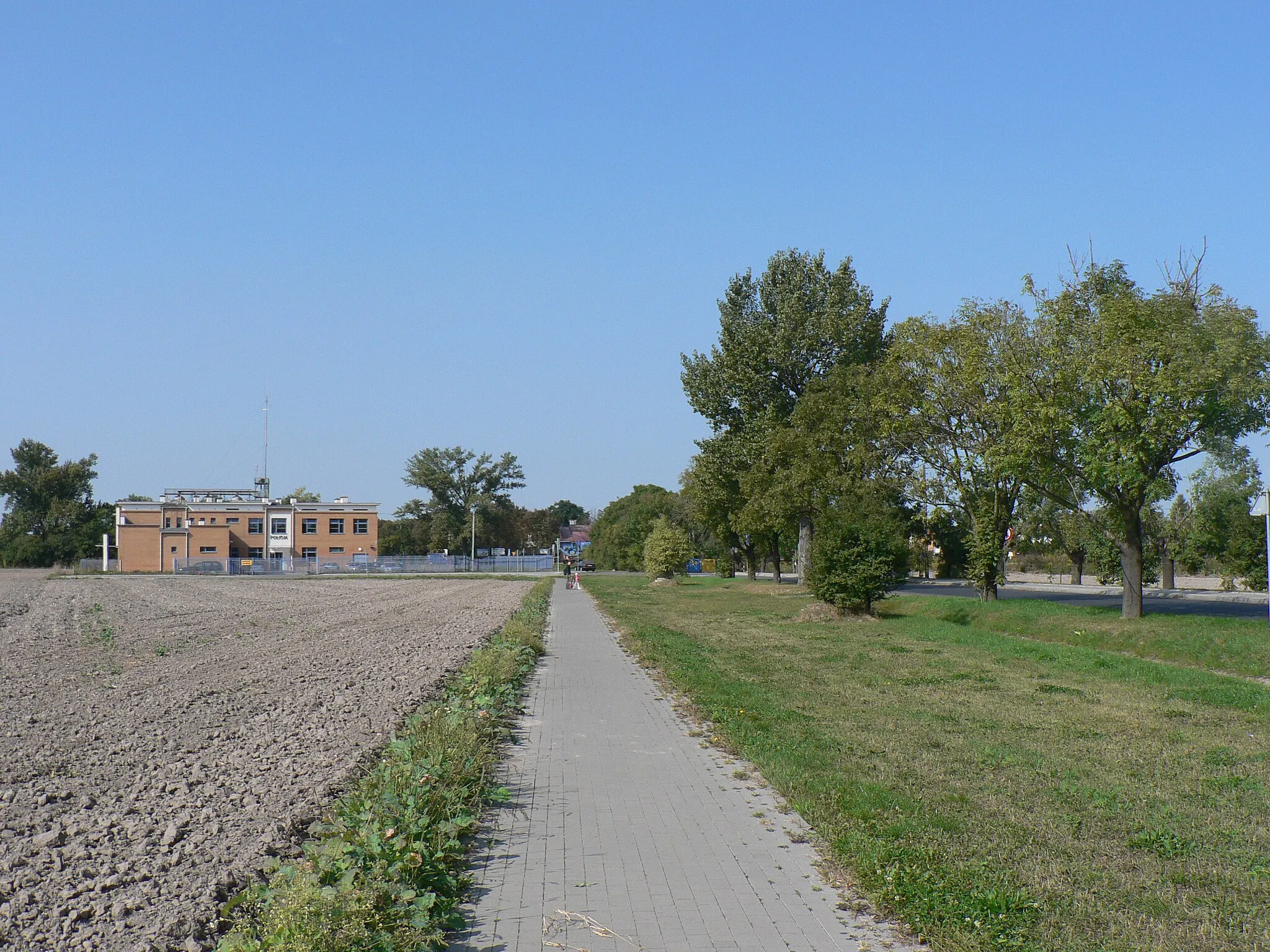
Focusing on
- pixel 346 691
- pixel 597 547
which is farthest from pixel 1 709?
pixel 597 547

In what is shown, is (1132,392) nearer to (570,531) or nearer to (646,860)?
(646,860)

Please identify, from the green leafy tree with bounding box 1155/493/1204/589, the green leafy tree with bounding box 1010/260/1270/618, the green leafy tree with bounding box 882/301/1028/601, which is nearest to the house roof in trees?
the green leafy tree with bounding box 1155/493/1204/589

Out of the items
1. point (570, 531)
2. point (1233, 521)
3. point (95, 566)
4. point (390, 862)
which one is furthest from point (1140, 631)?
point (570, 531)

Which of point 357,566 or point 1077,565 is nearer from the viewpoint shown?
point 1077,565

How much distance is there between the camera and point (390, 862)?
5.68m

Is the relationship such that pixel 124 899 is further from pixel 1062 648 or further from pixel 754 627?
pixel 754 627

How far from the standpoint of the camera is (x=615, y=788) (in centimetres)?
836

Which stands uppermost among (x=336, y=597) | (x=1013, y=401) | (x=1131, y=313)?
(x=1131, y=313)

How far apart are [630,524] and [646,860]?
10130 cm

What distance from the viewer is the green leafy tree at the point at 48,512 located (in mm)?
111938

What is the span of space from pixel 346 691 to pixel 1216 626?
55.8 ft

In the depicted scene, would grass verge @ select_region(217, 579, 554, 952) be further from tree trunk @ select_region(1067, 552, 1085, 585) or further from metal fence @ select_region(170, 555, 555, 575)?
metal fence @ select_region(170, 555, 555, 575)

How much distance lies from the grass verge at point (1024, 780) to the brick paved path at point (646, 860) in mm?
372

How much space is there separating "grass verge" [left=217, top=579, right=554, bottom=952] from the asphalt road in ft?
69.9
